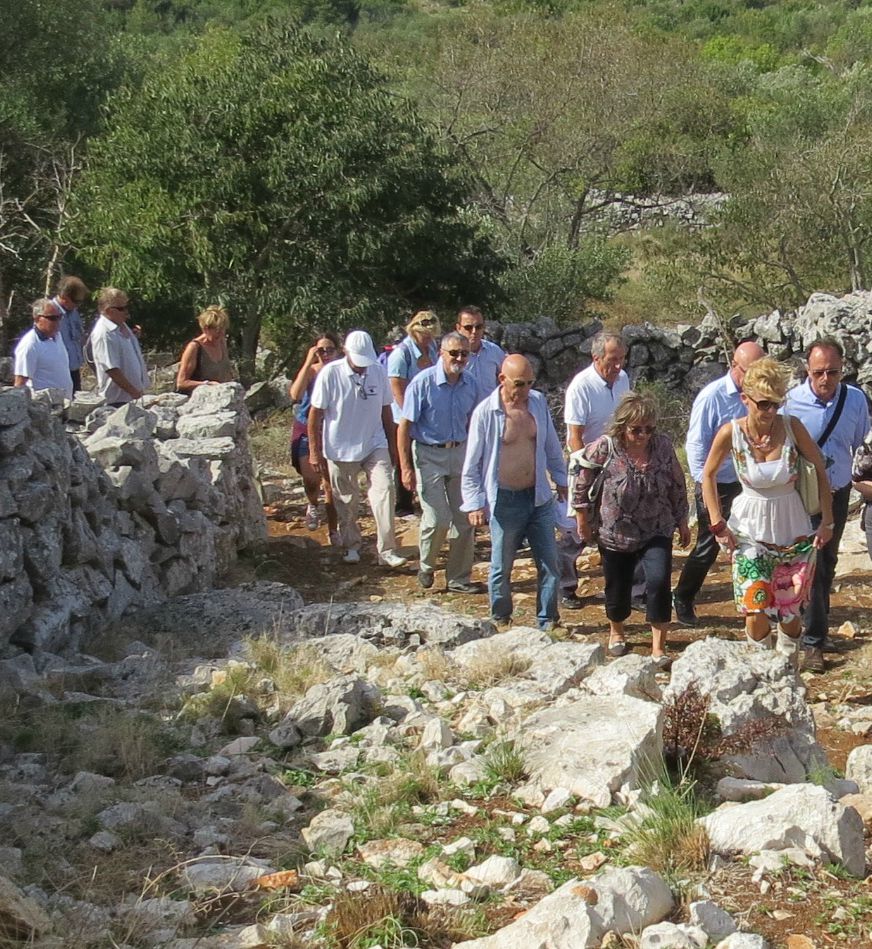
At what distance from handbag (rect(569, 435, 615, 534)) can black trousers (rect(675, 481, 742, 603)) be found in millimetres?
822

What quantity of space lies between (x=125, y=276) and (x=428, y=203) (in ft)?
13.0

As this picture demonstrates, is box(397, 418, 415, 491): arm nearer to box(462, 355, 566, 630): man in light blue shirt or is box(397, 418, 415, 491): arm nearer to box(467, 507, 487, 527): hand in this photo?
box(462, 355, 566, 630): man in light blue shirt

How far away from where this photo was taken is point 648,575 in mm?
6875

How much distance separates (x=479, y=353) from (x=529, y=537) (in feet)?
7.33

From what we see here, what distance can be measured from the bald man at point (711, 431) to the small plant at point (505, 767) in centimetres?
254

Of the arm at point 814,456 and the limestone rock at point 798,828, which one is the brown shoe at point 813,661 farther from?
the limestone rock at point 798,828

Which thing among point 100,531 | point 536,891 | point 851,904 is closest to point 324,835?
point 536,891

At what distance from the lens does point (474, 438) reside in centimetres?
745

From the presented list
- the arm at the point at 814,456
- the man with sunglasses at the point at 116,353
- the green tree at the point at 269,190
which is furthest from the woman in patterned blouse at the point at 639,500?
the green tree at the point at 269,190

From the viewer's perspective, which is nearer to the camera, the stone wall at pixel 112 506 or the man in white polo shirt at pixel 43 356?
the stone wall at pixel 112 506

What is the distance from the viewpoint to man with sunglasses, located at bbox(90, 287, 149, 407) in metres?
9.88

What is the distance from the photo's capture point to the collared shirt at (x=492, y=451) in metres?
7.38

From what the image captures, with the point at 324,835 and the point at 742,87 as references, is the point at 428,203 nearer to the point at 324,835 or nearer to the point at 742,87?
the point at 324,835

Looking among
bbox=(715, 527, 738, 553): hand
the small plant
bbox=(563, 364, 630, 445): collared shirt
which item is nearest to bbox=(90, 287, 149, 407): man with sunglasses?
bbox=(563, 364, 630, 445): collared shirt
